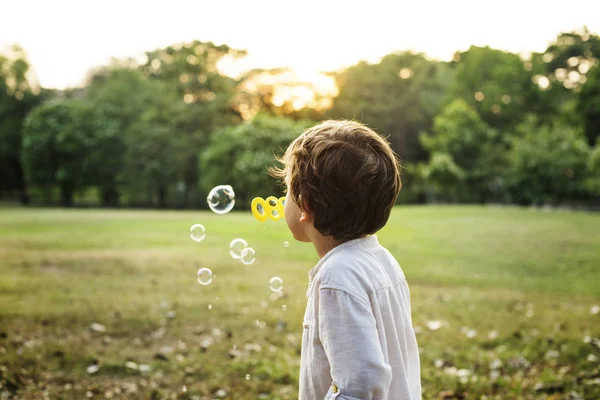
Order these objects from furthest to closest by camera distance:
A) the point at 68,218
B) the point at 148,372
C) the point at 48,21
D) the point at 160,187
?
the point at 160,187
the point at 68,218
the point at 48,21
the point at 148,372

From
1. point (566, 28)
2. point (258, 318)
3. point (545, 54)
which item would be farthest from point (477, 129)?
point (258, 318)

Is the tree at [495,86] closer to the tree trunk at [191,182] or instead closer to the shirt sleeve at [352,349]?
the tree trunk at [191,182]

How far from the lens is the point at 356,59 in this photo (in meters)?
13.8

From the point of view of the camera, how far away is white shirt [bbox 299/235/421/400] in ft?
4.22

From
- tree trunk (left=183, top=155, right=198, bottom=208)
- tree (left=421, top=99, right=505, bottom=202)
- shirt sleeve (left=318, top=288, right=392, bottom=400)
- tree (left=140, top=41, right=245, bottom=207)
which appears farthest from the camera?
tree trunk (left=183, top=155, right=198, bottom=208)

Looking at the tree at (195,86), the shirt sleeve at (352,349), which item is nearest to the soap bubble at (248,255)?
the shirt sleeve at (352,349)

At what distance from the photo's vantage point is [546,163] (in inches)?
409

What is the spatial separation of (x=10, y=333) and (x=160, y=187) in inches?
558

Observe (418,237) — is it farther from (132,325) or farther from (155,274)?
(132,325)

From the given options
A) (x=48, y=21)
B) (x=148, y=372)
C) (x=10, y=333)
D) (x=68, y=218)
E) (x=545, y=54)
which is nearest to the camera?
(x=148, y=372)

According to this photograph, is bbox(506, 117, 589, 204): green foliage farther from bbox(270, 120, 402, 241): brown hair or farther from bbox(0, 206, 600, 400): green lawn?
bbox(270, 120, 402, 241): brown hair

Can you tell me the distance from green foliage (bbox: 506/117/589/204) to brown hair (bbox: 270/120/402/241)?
851cm

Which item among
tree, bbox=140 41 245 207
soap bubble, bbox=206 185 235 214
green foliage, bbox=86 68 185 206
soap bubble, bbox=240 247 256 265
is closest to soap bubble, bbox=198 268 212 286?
soap bubble, bbox=240 247 256 265

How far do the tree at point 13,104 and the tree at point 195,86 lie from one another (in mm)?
3571
